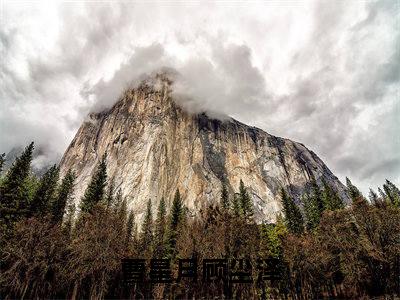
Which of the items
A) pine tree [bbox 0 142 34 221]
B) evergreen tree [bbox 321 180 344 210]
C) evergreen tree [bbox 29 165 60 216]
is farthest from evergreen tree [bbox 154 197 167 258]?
evergreen tree [bbox 321 180 344 210]

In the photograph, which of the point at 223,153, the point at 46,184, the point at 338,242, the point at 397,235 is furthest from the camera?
the point at 223,153

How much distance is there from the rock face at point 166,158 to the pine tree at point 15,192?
84.9 m

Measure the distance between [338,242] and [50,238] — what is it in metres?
33.5

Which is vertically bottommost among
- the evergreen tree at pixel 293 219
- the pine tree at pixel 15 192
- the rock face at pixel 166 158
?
the pine tree at pixel 15 192

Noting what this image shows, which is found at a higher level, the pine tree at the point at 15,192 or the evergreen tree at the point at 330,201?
the evergreen tree at the point at 330,201

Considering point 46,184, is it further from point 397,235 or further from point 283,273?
point 397,235

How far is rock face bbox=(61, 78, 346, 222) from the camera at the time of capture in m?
152

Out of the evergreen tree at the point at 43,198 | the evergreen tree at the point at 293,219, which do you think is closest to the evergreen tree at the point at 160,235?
the evergreen tree at the point at 43,198

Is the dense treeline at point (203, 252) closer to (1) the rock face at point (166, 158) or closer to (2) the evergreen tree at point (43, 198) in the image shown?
(2) the evergreen tree at point (43, 198)

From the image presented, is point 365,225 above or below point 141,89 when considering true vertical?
below

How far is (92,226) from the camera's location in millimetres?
36500

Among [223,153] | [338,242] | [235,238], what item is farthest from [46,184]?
[223,153]

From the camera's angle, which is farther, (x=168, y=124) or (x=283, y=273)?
(x=168, y=124)

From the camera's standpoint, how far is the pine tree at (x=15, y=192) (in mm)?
46125
